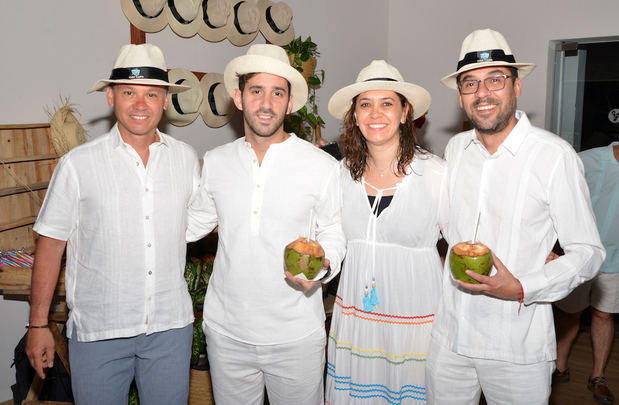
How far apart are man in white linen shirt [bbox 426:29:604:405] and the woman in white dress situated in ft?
0.34

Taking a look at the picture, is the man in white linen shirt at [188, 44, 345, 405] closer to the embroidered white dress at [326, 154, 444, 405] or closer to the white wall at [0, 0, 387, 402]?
the embroidered white dress at [326, 154, 444, 405]

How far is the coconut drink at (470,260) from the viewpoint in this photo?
6.17ft

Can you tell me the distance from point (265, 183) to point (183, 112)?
223 centimetres

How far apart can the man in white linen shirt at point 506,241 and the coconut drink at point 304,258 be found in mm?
581

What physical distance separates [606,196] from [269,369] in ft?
9.44

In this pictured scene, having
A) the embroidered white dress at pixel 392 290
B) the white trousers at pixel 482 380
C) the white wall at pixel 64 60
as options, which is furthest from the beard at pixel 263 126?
the white wall at pixel 64 60

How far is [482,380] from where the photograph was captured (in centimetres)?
216

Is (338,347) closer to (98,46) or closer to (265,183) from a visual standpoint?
(265,183)

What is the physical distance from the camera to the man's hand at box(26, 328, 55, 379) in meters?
2.15

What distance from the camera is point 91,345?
2.18 m

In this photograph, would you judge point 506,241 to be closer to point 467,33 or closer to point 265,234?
point 265,234

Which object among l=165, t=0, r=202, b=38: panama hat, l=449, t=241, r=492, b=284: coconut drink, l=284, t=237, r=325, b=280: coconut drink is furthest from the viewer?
l=165, t=0, r=202, b=38: panama hat

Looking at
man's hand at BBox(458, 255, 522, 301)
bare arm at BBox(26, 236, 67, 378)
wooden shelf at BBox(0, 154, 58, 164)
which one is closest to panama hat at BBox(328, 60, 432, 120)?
man's hand at BBox(458, 255, 522, 301)

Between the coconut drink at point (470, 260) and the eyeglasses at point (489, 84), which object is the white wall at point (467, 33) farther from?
the coconut drink at point (470, 260)
